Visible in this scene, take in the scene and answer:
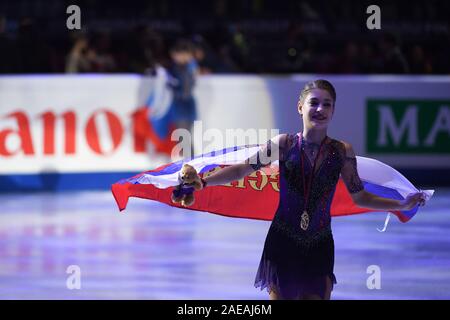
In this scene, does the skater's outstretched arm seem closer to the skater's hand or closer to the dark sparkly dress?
the dark sparkly dress

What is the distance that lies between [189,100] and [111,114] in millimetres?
1054

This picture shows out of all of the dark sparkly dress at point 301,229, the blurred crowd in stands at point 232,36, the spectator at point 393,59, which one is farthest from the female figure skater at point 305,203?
the spectator at point 393,59

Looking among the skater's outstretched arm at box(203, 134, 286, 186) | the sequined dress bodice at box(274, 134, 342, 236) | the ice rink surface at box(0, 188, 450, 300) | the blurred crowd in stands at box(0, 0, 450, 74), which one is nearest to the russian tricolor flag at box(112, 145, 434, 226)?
the skater's outstretched arm at box(203, 134, 286, 186)

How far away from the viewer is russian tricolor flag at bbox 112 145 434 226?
20.8 feet

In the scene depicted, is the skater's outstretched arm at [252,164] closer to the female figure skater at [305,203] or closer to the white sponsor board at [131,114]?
the female figure skater at [305,203]

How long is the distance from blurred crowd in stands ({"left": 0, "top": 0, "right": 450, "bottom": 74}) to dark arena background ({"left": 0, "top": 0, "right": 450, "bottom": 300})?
31mm

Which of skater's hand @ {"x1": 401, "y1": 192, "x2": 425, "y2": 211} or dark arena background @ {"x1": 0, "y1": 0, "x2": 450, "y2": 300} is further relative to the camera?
dark arena background @ {"x1": 0, "y1": 0, "x2": 450, "y2": 300}

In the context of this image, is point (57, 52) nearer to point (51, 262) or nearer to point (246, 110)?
point (246, 110)

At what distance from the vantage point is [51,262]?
9953 millimetres

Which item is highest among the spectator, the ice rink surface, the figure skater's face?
the spectator

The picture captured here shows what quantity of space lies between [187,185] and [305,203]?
2.14ft

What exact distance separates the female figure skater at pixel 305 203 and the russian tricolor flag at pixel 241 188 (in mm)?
371

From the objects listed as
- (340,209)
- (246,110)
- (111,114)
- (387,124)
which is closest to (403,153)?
(387,124)

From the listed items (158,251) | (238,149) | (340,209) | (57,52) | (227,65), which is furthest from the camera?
(57,52)
